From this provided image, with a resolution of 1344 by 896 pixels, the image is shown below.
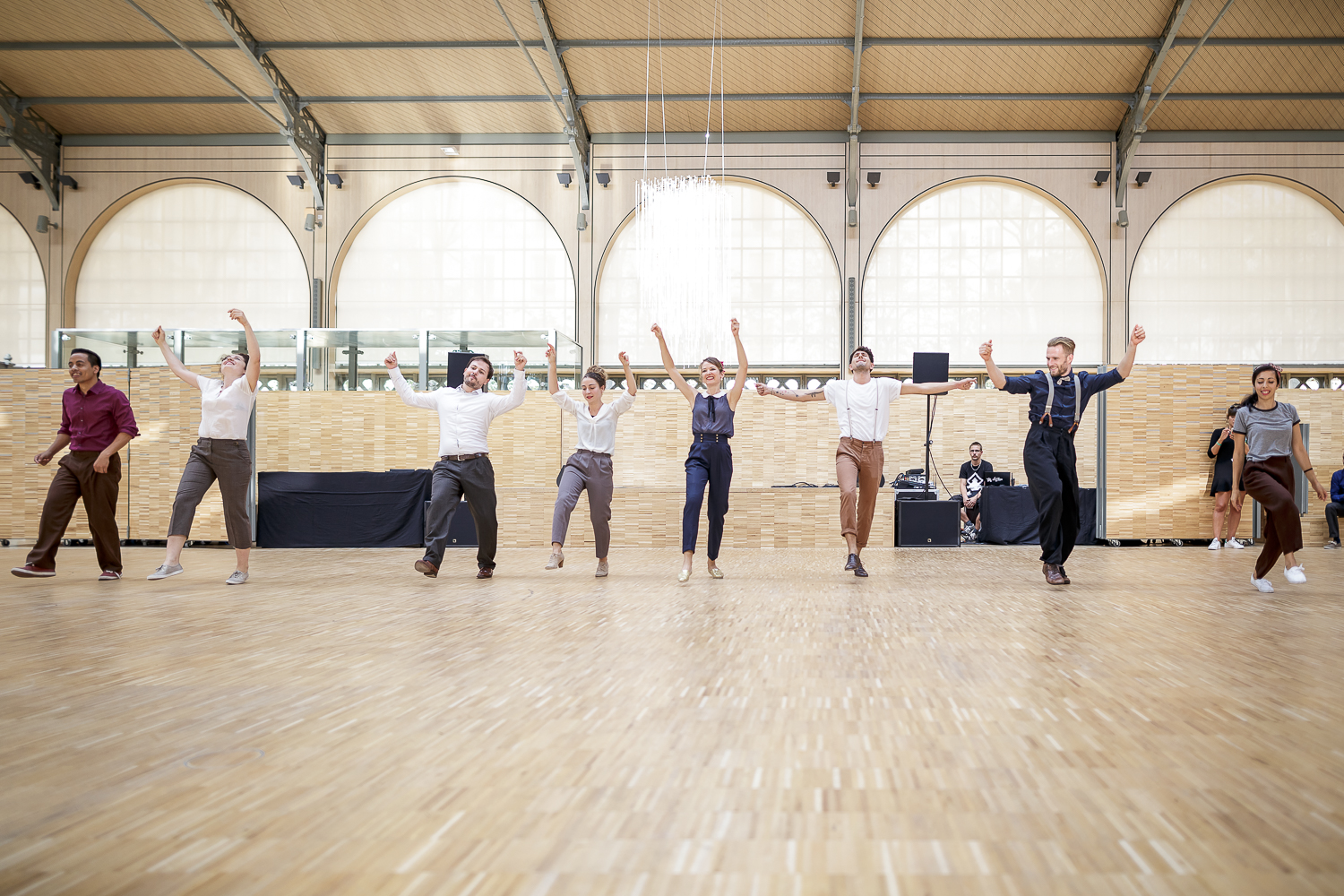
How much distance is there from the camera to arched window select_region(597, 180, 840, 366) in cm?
1480

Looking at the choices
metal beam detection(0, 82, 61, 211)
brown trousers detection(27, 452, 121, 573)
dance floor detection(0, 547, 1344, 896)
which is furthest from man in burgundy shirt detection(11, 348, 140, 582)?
metal beam detection(0, 82, 61, 211)

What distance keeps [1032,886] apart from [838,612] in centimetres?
267

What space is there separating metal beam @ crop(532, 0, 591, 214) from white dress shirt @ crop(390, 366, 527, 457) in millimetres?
9379

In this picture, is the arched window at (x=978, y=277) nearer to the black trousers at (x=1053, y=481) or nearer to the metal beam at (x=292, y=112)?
the black trousers at (x=1053, y=481)

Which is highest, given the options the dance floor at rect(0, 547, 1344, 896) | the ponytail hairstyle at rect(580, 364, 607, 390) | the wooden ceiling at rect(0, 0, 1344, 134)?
the wooden ceiling at rect(0, 0, 1344, 134)

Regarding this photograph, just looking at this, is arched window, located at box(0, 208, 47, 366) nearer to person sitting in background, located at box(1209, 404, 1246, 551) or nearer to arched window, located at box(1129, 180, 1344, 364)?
person sitting in background, located at box(1209, 404, 1246, 551)

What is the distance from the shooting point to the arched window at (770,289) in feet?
48.6

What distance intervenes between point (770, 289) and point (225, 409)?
11.2 metres

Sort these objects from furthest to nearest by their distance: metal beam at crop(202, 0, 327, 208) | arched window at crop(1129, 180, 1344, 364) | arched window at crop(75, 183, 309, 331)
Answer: arched window at crop(75, 183, 309, 331), arched window at crop(1129, 180, 1344, 364), metal beam at crop(202, 0, 327, 208)

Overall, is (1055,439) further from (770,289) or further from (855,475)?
(770,289)

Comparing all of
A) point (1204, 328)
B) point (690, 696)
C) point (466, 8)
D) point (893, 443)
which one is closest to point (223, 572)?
point (690, 696)

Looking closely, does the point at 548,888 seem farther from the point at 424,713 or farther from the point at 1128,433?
the point at 1128,433

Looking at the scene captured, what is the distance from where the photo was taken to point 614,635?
3064mm

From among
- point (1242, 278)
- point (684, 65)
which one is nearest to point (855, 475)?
point (684, 65)
